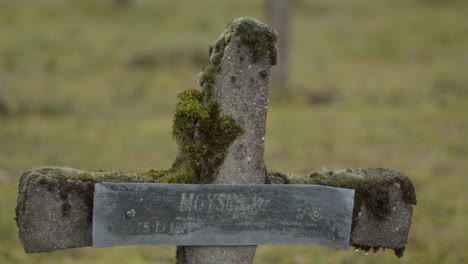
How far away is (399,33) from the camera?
2325 centimetres

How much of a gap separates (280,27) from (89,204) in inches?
518

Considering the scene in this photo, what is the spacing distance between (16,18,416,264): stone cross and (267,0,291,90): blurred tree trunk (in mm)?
12213

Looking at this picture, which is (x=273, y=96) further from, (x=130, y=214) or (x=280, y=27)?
(x=130, y=214)

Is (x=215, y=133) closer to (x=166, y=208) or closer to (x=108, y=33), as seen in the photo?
(x=166, y=208)

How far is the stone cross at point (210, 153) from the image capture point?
9.27 feet

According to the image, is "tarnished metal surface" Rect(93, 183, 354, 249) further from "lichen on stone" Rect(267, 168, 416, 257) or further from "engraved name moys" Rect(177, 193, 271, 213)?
"lichen on stone" Rect(267, 168, 416, 257)

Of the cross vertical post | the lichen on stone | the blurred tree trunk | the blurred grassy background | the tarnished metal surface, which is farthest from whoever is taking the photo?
the blurred tree trunk

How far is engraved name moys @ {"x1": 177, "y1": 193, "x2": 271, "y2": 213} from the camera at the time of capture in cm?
287

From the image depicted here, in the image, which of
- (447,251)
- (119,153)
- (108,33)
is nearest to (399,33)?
(108,33)

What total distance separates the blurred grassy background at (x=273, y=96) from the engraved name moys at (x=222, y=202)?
3.16 metres

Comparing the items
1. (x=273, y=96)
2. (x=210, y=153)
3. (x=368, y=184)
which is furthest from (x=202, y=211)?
(x=273, y=96)

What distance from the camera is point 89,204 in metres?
2.88

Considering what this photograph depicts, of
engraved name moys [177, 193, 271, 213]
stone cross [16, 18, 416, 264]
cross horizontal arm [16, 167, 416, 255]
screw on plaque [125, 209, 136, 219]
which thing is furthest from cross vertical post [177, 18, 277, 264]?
screw on plaque [125, 209, 136, 219]

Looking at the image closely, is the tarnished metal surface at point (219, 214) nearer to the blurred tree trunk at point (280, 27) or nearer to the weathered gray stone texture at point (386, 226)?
the weathered gray stone texture at point (386, 226)
